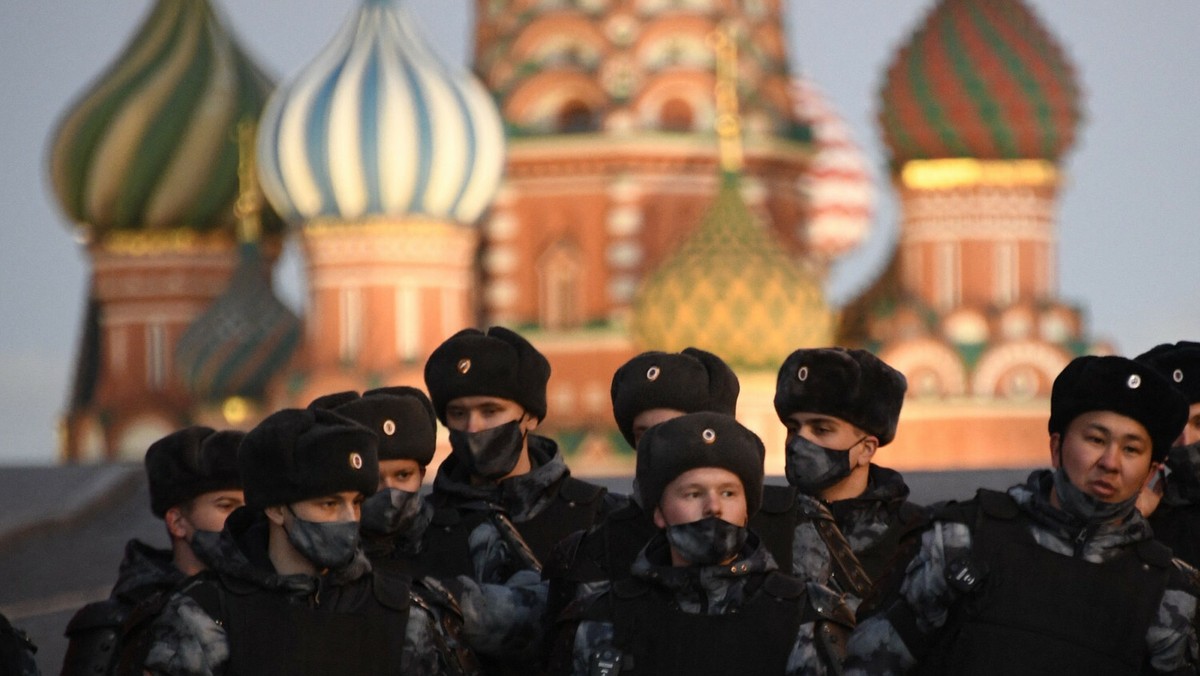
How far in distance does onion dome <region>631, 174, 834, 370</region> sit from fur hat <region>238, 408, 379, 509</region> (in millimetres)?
22186

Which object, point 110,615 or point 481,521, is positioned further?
point 110,615

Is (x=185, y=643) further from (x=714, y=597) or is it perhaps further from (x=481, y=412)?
(x=481, y=412)

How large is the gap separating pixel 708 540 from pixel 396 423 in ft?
2.92

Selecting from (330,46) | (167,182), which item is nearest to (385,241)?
(330,46)

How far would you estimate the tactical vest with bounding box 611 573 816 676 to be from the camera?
16.9 feet

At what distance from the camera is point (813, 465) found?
6055 mm

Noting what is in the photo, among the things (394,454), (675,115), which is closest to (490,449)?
(394,454)

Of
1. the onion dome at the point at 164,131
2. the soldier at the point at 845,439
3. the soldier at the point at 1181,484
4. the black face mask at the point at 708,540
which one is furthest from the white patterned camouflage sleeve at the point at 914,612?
the onion dome at the point at 164,131

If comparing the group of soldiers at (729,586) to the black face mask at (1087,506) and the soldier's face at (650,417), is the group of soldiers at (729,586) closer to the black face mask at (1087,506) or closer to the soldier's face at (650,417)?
the black face mask at (1087,506)

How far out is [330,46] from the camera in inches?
1152

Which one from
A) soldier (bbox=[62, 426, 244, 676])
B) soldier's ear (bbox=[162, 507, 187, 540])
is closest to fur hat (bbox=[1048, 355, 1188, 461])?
soldier (bbox=[62, 426, 244, 676])

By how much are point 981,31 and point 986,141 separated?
3.28 ft

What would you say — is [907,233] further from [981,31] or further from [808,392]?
[808,392]

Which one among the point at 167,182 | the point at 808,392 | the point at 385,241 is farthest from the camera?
the point at 167,182
